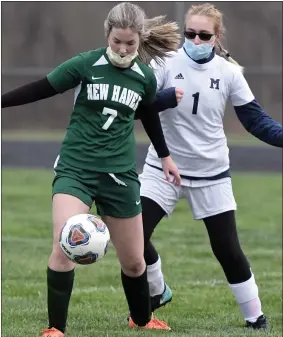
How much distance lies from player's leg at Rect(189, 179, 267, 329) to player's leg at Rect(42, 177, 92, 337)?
1.21 metres

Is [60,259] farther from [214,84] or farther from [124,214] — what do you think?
[214,84]

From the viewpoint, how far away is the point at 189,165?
647 centimetres

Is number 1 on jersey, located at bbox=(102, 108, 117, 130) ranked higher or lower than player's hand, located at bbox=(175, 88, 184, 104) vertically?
higher

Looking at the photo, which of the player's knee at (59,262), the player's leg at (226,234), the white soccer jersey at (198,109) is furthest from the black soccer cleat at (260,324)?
the player's knee at (59,262)

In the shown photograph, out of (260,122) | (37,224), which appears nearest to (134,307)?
(260,122)

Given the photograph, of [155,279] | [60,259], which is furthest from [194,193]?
[60,259]

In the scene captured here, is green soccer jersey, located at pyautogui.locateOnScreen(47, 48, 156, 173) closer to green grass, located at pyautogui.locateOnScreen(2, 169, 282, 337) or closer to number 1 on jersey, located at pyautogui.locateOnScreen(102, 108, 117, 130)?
number 1 on jersey, located at pyautogui.locateOnScreen(102, 108, 117, 130)

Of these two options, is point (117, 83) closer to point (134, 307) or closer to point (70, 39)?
point (134, 307)

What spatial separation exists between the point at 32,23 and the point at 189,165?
76.1 feet

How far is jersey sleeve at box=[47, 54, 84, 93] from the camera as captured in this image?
17.8 feet

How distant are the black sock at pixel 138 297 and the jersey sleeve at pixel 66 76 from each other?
1.25 metres

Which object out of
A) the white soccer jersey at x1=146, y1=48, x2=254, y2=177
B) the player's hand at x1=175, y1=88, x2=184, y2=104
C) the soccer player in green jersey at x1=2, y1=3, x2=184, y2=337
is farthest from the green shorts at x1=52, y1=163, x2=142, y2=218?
the white soccer jersey at x1=146, y1=48, x2=254, y2=177

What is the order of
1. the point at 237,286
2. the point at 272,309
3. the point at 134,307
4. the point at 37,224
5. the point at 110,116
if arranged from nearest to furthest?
the point at 110,116
the point at 134,307
the point at 237,286
the point at 272,309
the point at 37,224

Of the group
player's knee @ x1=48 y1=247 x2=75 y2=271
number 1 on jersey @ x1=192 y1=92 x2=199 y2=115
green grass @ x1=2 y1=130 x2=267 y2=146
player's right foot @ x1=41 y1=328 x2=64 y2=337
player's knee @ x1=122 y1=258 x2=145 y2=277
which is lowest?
green grass @ x1=2 y1=130 x2=267 y2=146
